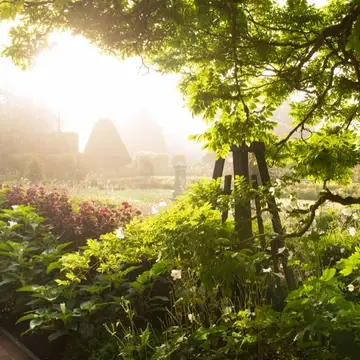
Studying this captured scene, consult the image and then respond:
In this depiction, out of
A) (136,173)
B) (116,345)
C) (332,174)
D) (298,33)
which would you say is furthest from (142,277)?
(136,173)

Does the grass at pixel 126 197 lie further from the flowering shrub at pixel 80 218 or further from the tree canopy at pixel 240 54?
the tree canopy at pixel 240 54

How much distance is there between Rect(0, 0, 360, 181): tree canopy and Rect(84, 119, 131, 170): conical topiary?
34.2m

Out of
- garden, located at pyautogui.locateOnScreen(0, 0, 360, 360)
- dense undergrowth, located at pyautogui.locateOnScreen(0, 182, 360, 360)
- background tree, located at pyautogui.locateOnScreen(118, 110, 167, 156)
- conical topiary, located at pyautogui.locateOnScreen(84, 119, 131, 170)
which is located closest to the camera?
dense undergrowth, located at pyautogui.locateOnScreen(0, 182, 360, 360)

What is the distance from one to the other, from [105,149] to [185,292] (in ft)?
118

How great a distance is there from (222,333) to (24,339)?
8.69ft

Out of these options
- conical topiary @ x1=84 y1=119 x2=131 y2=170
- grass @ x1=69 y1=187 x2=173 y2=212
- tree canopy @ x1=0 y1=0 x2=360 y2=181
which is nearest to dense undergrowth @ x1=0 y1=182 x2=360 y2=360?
tree canopy @ x1=0 y1=0 x2=360 y2=181

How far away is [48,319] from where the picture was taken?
4.57m

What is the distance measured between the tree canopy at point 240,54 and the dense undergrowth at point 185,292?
73cm

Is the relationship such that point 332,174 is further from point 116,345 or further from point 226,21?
point 116,345

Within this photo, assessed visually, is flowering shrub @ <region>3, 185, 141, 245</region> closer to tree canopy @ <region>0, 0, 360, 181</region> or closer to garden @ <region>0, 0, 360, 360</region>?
garden @ <region>0, 0, 360, 360</region>

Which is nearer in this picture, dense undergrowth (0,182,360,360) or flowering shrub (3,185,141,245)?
dense undergrowth (0,182,360,360)

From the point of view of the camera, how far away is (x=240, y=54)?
15.3ft

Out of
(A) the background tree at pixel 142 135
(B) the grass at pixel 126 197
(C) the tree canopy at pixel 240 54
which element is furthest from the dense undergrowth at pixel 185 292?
(A) the background tree at pixel 142 135

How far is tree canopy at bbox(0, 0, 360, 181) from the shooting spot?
13.8 feet
